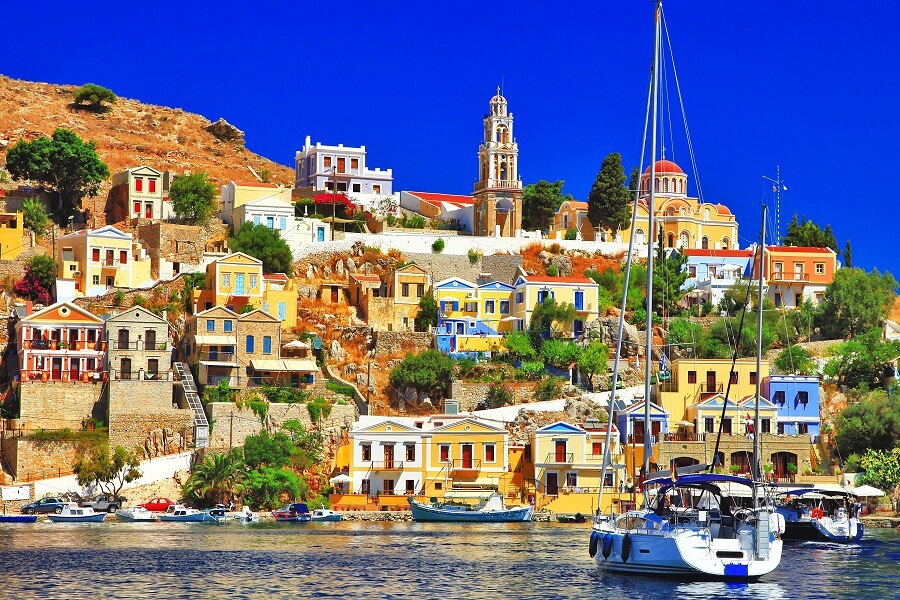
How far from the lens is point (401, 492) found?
85.5 meters

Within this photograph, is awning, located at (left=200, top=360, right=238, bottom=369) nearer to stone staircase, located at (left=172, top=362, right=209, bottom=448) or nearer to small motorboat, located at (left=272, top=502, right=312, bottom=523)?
stone staircase, located at (left=172, top=362, right=209, bottom=448)

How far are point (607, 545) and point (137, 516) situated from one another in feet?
109

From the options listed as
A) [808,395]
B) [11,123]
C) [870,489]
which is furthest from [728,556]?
[11,123]

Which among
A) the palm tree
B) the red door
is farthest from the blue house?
the palm tree

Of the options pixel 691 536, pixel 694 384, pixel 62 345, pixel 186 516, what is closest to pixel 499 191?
pixel 694 384

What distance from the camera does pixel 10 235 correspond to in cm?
10344

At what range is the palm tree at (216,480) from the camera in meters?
80.4

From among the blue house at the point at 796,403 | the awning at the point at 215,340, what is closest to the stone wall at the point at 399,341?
the awning at the point at 215,340

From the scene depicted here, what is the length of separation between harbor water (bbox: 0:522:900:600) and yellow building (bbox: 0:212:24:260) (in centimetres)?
3112

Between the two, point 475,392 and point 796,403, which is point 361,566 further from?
point 796,403

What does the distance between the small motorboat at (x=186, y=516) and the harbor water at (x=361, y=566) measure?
3.30 metres

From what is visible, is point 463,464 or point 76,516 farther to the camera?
point 463,464

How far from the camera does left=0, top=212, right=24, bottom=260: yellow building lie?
102 meters

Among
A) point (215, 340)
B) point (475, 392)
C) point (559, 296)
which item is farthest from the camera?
point (559, 296)
